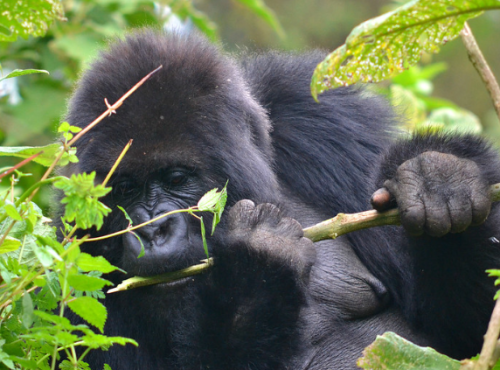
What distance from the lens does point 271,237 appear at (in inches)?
87.4

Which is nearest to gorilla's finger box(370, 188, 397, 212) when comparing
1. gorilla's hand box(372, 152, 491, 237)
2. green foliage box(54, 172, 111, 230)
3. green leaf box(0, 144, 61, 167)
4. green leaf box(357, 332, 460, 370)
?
gorilla's hand box(372, 152, 491, 237)

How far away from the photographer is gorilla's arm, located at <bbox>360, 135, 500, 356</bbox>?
1.98 metres

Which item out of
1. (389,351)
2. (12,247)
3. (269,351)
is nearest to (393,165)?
A: (269,351)

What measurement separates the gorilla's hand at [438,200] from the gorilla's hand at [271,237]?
1.19ft

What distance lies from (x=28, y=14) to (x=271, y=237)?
107 centimetres

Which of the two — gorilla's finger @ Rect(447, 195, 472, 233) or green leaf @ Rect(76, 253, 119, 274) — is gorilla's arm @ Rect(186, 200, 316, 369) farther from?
green leaf @ Rect(76, 253, 119, 274)

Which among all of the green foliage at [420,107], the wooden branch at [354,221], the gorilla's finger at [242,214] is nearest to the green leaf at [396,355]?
the wooden branch at [354,221]

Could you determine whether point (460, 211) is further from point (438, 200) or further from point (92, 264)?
point (92, 264)

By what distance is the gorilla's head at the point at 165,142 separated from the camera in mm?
2420

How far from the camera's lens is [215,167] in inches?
99.2

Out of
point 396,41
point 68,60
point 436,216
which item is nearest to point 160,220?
point 436,216

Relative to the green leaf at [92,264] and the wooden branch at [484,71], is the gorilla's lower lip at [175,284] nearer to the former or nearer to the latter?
the green leaf at [92,264]

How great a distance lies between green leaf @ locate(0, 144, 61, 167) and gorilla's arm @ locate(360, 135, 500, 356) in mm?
1054

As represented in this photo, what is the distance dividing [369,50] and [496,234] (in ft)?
3.43
